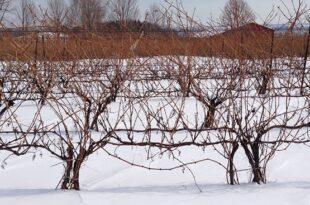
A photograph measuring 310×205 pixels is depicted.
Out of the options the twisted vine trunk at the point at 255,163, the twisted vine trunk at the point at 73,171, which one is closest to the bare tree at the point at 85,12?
the twisted vine trunk at the point at 73,171

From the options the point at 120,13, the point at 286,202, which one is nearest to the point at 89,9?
the point at 120,13

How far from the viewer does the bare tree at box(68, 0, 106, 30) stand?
372 centimetres

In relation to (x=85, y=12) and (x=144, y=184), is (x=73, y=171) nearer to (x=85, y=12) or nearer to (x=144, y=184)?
(x=144, y=184)

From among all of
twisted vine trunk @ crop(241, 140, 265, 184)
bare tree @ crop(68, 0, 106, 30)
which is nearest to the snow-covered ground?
twisted vine trunk @ crop(241, 140, 265, 184)

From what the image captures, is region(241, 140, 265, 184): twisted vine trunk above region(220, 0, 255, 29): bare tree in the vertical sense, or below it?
below

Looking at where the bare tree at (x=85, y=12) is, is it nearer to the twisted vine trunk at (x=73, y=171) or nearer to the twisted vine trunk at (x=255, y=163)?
the twisted vine trunk at (x=73, y=171)

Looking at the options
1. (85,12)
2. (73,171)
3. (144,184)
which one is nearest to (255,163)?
(144,184)

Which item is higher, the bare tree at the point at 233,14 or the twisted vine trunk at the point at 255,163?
the bare tree at the point at 233,14

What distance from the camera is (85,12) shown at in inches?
164

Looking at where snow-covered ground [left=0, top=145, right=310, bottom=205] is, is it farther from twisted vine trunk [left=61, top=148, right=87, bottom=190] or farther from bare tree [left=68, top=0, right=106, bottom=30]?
bare tree [left=68, top=0, right=106, bottom=30]

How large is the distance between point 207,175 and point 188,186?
0.33 meters

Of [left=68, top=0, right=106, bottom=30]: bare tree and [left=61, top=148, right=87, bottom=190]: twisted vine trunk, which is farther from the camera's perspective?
[left=68, top=0, right=106, bottom=30]: bare tree

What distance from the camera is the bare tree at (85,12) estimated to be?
146 inches

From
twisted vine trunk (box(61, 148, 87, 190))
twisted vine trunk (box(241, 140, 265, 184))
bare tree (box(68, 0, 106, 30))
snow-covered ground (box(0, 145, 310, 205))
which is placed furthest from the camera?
bare tree (box(68, 0, 106, 30))
